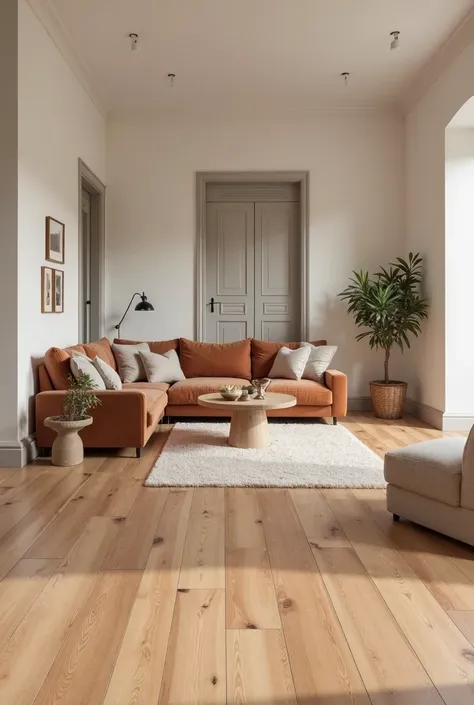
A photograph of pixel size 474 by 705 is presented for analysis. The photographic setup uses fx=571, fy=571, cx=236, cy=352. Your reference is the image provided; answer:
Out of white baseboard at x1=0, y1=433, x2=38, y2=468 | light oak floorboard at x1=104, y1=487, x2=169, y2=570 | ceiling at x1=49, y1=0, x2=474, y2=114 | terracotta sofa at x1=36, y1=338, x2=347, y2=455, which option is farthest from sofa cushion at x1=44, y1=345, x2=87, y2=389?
ceiling at x1=49, y1=0, x2=474, y2=114

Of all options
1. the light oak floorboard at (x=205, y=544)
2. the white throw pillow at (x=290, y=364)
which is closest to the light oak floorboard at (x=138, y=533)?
the light oak floorboard at (x=205, y=544)

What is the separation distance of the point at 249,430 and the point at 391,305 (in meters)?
2.46

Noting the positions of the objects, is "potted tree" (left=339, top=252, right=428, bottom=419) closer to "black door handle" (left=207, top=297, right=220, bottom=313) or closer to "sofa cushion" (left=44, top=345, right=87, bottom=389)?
"black door handle" (left=207, top=297, right=220, bottom=313)

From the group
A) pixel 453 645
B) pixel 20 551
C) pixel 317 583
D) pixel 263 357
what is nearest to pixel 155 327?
pixel 263 357

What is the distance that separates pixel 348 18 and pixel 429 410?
3.68m

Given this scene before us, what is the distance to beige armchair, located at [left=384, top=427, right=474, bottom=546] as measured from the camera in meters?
2.54

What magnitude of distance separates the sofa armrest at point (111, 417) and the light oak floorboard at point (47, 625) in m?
1.59

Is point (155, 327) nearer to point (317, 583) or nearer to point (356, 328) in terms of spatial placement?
point (356, 328)

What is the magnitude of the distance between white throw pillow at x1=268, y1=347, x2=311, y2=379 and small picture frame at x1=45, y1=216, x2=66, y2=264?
2.41m

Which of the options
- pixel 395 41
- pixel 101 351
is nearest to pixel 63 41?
pixel 101 351

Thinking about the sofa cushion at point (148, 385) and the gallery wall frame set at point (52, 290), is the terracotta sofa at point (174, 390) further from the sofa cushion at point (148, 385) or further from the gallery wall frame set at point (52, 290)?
the gallery wall frame set at point (52, 290)

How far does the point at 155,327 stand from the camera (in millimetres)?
6832

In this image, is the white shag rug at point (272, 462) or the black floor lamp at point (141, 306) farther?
the black floor lamp at point (141, 306)

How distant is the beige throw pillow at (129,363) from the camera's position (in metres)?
5.76
